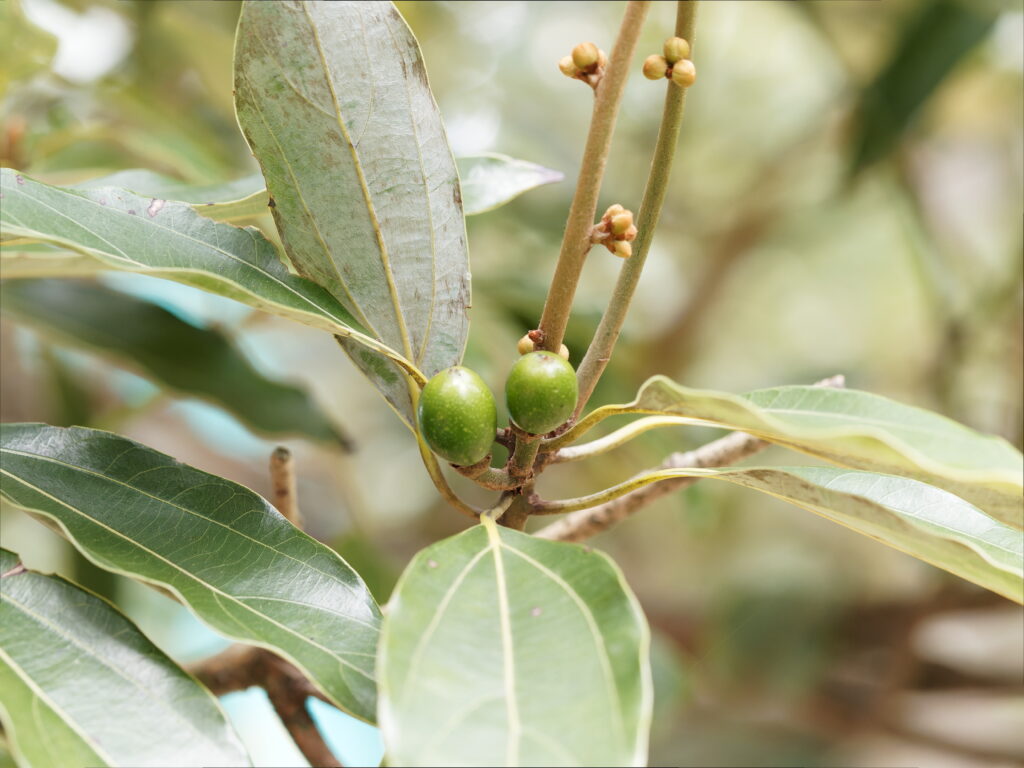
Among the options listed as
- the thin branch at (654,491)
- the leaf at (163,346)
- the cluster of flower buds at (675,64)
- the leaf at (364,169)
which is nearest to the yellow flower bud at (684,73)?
the cluster of flower buds at (675,64)

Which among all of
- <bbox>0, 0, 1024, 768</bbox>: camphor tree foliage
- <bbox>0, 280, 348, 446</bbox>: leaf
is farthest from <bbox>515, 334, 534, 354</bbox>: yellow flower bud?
<bbox>0, 280, 348, 446</bbox>: leaf

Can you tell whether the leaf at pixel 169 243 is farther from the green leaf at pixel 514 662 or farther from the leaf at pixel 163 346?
the leaf at pixel 163 346

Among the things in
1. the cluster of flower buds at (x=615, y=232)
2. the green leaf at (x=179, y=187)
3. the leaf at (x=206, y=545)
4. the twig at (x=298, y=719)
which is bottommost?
the twig at (x=298, y=719)

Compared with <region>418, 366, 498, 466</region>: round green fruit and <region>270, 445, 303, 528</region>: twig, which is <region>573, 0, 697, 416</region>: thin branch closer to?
<region>418, 366, 498, 466</region>: round green fruit

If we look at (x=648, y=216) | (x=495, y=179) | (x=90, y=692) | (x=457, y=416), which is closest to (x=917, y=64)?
(x=495, y=179)

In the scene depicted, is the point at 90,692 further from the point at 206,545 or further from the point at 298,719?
the point at 298,719

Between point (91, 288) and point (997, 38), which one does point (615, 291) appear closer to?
point (91, 288)

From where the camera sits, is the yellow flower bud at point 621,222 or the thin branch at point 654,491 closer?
the yellow flower bud at point 621,222
